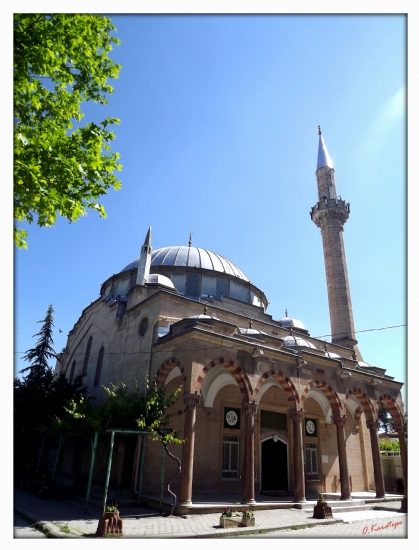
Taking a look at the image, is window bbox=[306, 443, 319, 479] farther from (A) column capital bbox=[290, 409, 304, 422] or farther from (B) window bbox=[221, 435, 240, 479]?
(A) column capital bbox=[290, 409, 304, 422]

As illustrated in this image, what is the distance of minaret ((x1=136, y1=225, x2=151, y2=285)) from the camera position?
17.2 m

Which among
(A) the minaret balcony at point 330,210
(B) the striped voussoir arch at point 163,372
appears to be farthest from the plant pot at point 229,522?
(A) the minaret balcony at point 330,210

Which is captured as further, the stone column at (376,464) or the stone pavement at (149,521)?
the stone column at (376,464)

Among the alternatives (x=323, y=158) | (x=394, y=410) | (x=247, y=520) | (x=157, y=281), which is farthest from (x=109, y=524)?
(x=323, y=158)

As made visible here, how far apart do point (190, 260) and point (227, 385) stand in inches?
326

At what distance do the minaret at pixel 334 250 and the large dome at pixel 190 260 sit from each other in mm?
5340

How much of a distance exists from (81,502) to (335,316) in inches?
618

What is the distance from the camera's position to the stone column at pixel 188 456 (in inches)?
373

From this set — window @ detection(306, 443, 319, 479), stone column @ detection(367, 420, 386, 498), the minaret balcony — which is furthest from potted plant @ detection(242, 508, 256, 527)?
the minaret balcony

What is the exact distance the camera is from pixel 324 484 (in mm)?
15938

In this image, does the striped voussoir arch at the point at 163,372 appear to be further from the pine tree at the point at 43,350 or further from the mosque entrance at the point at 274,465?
the pine tree at the point at 43,350

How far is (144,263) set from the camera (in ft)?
57.7

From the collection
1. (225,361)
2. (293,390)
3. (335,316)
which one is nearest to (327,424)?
(293,390)

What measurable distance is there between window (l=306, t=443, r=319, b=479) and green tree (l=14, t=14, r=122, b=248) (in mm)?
13738
